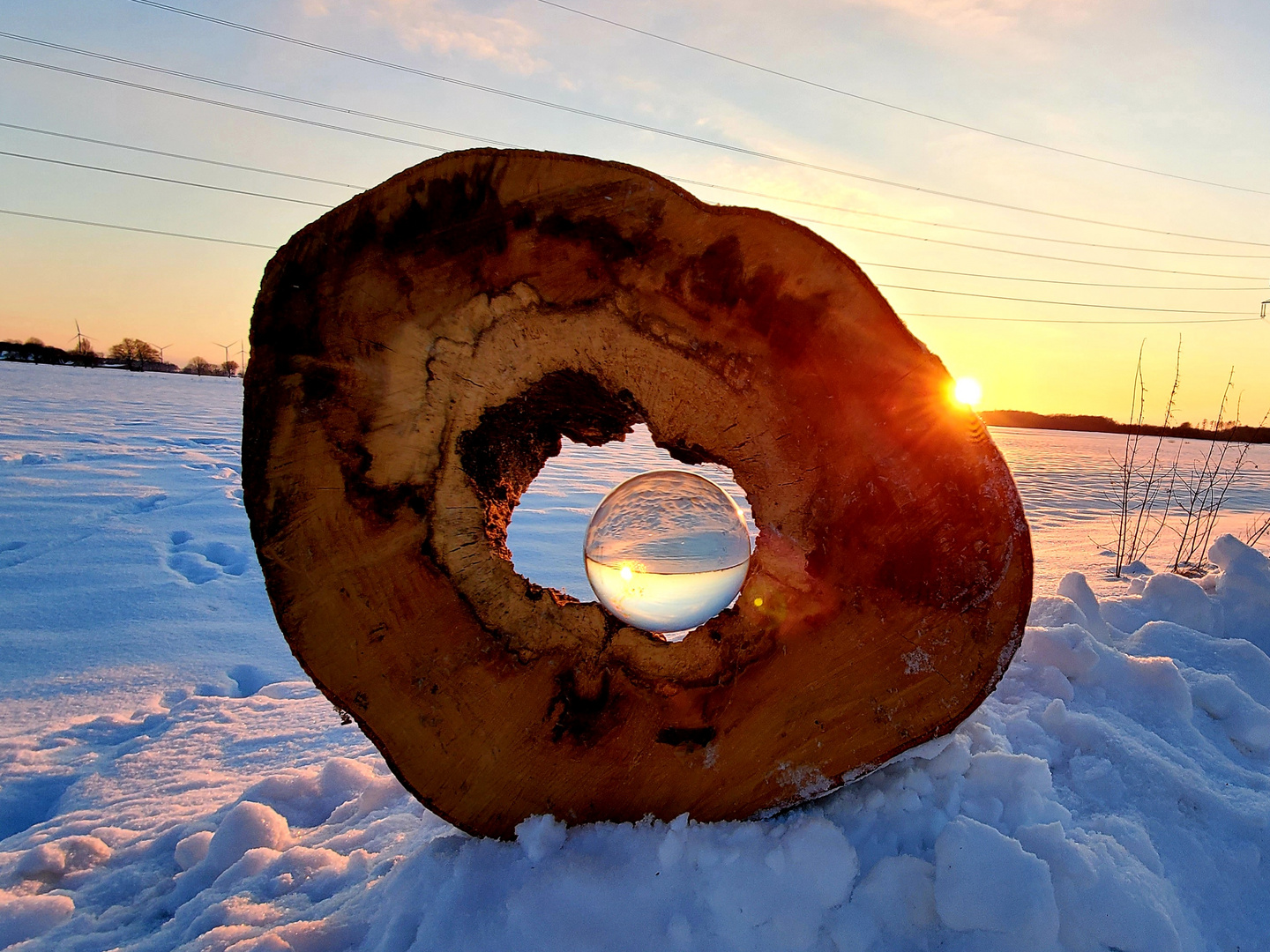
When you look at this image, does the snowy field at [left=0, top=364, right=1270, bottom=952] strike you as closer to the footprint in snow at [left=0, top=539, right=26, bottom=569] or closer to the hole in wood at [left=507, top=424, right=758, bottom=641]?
the footprint in snow at [left=0, top=539, right=26, bottom=569]

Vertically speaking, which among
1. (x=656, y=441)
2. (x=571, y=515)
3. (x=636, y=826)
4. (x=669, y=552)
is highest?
(x=656, y=441)

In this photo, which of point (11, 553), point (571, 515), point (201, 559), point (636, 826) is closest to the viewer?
point (636, 826)

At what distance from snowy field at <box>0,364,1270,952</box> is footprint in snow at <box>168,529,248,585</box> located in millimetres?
416

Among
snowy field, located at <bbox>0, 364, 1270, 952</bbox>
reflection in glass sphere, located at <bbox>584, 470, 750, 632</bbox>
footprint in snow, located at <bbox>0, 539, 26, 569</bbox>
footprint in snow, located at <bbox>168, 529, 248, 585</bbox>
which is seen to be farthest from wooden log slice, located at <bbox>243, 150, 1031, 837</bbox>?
footprint in snow, located at <bbox>0, 539, 26, 569</bbox>

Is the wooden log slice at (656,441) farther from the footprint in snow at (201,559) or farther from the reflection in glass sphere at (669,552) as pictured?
the footprint in snow at (201,559)

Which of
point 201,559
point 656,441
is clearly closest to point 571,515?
point 201,559

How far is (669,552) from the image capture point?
5.41 feet

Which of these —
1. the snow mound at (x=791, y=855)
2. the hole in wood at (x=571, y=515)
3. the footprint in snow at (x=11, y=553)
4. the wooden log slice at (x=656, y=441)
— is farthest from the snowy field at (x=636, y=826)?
the hole in wood at (x=571, y=515)

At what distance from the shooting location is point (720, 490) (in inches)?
71.2

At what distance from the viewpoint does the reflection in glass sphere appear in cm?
161

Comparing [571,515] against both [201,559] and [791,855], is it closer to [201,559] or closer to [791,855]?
[201,559]

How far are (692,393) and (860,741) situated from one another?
896 millimetres

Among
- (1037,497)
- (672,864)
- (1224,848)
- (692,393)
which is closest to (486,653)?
(672,864)

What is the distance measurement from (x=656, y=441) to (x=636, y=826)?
91 cm
